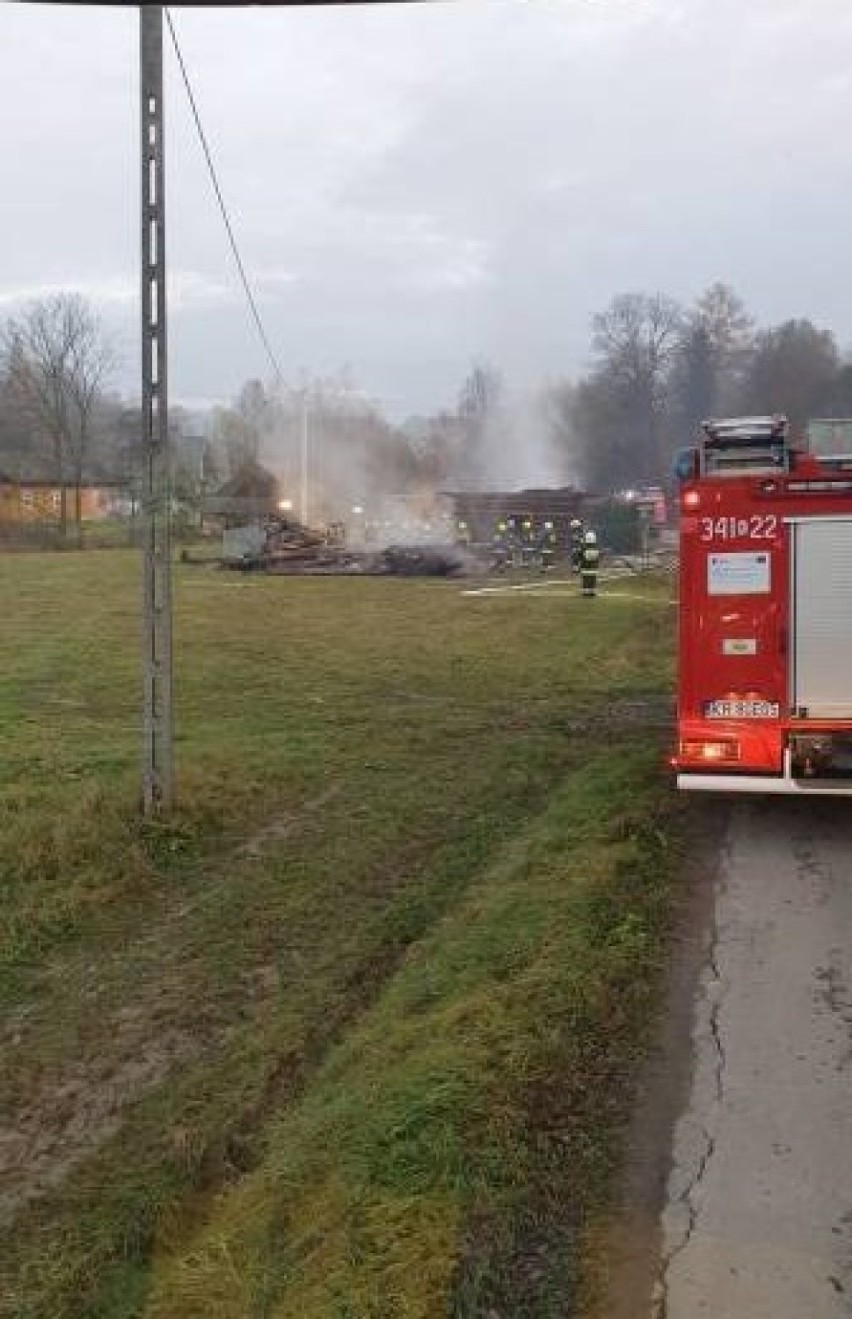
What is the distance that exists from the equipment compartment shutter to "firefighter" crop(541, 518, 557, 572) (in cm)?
2634

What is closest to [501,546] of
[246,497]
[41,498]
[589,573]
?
[589,573]

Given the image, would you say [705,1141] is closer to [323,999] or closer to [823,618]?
[323,999]

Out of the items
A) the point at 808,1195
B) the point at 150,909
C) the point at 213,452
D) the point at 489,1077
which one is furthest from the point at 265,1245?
the point at 213,452

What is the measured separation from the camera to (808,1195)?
382 centimetres

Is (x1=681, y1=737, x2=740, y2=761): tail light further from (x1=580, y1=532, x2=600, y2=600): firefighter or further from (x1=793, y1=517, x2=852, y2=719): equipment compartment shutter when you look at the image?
(x1=580, y1=532, x2=600, y2=600): firefighter

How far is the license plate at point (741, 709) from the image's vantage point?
25.8 ft

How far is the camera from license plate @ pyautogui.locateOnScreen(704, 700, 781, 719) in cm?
788

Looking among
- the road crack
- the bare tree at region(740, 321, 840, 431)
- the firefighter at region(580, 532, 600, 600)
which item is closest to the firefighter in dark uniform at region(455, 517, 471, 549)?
the firefighter at region(580, 532, 600, 600)

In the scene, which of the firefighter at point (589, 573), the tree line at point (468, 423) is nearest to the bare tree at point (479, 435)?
the tree line at point (468, 423)

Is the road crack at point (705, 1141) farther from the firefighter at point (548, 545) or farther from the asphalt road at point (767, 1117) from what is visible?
the firefighter at point (548, 545)

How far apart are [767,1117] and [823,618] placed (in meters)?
4.13

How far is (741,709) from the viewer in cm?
793

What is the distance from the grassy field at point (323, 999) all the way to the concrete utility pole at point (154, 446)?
56 centimetres

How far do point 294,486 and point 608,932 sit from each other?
4771 centimetres
